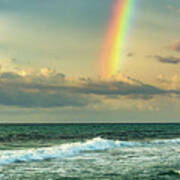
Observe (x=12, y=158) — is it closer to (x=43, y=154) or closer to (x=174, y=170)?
(x=43, y=154)

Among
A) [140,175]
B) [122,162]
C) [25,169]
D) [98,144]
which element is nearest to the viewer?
[140,175]

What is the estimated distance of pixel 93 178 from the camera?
70.4 ft

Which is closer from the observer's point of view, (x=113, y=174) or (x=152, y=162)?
(x=113, y=174)

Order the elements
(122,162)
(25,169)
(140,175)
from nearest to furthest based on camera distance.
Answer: (140,175) → (25,169) → (122,162)

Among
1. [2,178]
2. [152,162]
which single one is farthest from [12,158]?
[152,162]

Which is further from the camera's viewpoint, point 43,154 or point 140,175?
point 43,154

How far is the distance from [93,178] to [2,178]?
501cm

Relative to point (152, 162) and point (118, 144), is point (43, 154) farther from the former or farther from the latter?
point (118, 144)

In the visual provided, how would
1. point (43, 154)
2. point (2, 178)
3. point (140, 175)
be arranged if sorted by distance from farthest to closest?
point (43, 154) → point (140, 175) → point (2, 178)

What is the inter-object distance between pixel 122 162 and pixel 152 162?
224cm

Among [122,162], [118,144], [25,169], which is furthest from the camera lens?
[118,144]

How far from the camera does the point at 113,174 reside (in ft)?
74.3

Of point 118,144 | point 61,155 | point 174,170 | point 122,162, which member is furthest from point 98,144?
point 174,170

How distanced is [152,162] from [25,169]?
31.2 ft
